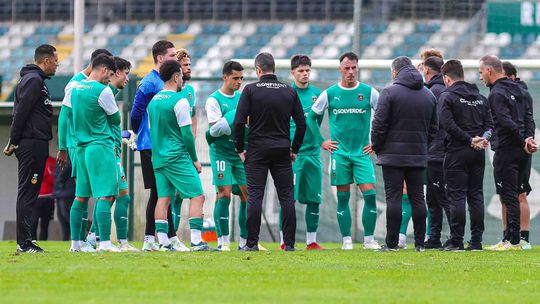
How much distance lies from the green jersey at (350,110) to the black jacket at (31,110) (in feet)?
10.4

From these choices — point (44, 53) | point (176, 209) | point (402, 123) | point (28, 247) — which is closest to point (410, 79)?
point (402, 123)

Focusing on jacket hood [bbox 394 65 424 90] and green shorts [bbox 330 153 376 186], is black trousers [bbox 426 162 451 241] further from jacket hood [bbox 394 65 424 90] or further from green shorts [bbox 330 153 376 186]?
jacket hood [bbox 394 65 424 90]

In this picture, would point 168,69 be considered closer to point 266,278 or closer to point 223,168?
point 223,168

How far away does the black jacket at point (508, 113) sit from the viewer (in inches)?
510

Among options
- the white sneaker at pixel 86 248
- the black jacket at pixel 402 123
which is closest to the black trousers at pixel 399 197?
the black jacket at pixel 402 123

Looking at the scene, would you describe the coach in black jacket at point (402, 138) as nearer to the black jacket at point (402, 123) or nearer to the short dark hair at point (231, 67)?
the black jacket at point (402, 123)

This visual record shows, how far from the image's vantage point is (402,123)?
39.8 feet

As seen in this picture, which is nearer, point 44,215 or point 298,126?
point 298,126

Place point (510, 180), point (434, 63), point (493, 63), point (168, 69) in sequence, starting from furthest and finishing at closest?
point (434, 63), point (510, 180), point (493, 63), point (168, 69)

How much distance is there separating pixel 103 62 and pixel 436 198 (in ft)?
14.0

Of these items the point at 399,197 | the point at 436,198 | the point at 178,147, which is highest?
the point at 178,147

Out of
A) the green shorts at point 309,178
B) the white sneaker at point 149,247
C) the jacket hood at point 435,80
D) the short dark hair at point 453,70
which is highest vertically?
the short dark hair at point 453,70

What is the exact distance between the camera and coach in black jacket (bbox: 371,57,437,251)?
12.1 metres

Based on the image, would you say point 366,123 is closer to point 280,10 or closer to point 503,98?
point 503,98
